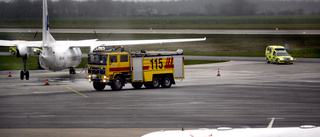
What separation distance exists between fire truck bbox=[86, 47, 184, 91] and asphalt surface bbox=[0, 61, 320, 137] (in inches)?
35.6

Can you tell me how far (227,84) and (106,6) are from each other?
5915 cm

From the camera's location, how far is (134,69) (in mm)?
36625

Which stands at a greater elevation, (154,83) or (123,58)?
(123,58)

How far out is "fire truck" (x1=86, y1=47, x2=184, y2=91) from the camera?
120 ft

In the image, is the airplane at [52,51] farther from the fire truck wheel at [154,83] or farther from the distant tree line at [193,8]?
the distant tree line at [193,8]

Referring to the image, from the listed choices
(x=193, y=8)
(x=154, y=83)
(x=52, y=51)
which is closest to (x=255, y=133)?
(x=154, y=83)

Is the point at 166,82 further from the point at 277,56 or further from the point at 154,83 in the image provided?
the point at 277,56

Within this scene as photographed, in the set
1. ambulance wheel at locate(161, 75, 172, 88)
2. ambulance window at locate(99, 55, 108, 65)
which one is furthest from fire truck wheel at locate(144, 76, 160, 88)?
ambulance window at locate(99, 55, 108, 65)

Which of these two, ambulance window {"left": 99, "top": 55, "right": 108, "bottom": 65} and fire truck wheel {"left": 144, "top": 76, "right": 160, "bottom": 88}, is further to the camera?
fire truck wheel {"left": 144, "top": 76, "right": 160, "bottom": 88}

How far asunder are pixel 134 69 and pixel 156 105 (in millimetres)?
8694

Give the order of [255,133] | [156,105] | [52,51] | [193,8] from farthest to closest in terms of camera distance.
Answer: [193,8]
[52,51]
[156,105]
[255,133]

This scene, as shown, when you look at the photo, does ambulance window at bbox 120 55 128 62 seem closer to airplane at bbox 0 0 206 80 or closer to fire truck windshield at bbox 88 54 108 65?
fire truck windshield at bbox 88 54 108 65

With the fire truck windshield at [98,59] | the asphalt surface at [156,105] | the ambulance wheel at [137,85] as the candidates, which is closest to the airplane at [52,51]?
the asphalt surface at [156,105]

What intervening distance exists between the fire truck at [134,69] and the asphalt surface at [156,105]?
2.97ft
